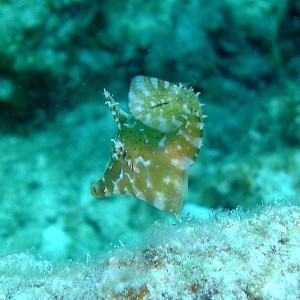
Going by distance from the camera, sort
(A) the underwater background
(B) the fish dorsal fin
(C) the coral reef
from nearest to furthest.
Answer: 1. (C) the coral reef
2. (B) the fish dorsal fin
3. (A) the underwater background

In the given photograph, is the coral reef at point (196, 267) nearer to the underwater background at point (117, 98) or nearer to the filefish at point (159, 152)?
the filefish at point (159, 152)

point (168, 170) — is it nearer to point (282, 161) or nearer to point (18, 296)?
point (18, 296)

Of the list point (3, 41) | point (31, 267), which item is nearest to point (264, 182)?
point (31, 267)

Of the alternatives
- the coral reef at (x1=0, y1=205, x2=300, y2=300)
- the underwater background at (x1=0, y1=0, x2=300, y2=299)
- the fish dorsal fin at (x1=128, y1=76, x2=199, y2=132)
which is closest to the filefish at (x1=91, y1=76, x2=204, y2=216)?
the fish dorsal fin at (x1=128, y1=76, x2=199, y2=132)

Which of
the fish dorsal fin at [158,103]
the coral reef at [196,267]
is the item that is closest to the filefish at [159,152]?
the fish dorsal fin at [158,103]

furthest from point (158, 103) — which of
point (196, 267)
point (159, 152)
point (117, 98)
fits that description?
point (117, 98)

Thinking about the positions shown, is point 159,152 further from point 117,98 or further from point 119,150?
point 117,98

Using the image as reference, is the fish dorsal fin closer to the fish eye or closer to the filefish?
the filefish
